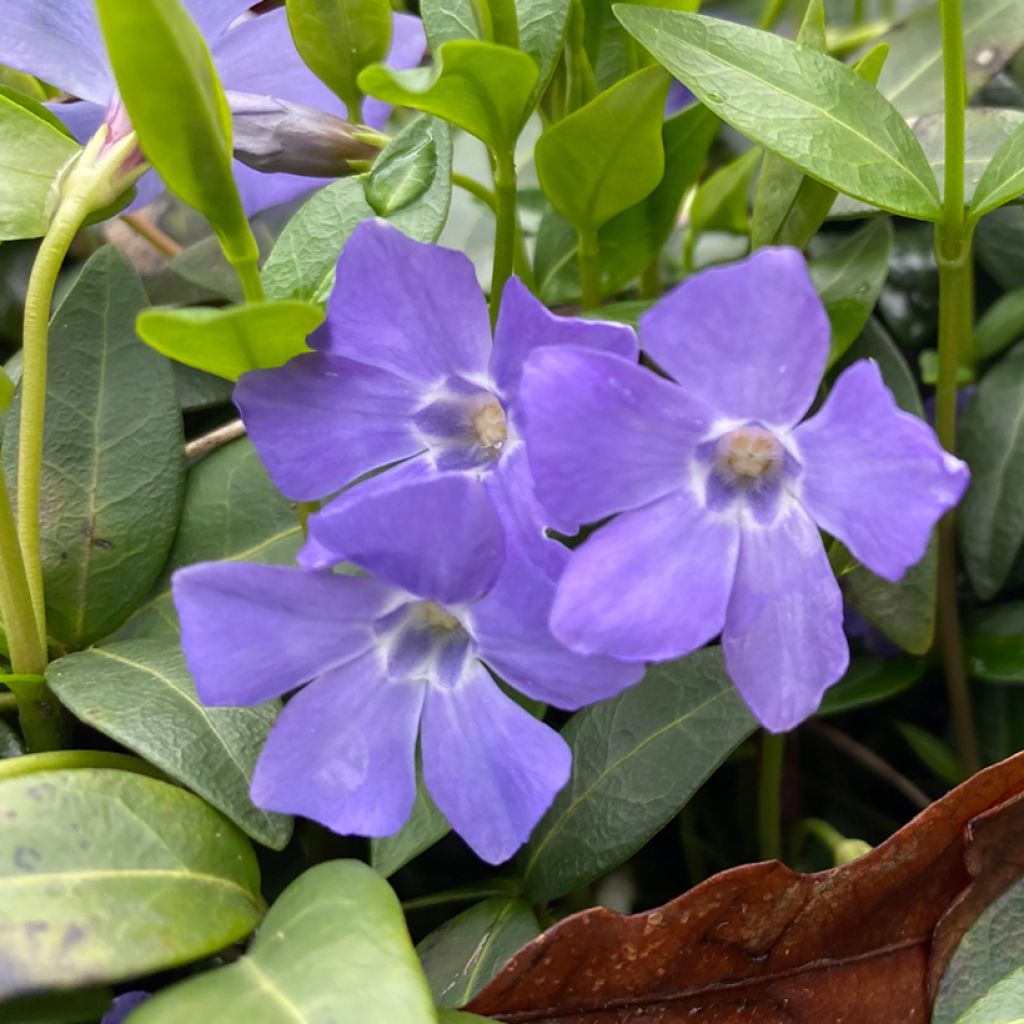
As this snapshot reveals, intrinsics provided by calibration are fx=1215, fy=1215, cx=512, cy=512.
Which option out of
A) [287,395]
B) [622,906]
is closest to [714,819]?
[622,906]

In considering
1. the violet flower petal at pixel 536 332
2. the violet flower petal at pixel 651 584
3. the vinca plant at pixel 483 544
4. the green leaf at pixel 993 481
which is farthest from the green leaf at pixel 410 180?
the green leaf at pixel 993 481

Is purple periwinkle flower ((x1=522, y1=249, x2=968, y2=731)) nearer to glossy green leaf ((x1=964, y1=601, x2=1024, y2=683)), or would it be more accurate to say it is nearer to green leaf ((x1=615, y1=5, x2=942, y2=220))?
green leaf ((x1=615, y1=5, x2=942, y2=220))

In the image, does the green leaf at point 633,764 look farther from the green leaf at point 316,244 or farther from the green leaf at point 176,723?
the green leaf at point 316,244

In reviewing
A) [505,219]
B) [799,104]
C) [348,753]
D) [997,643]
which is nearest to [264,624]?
[348,753]

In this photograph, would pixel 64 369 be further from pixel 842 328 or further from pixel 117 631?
pixel 842 328

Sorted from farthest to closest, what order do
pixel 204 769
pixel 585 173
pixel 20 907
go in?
pixel 585 173
pixel 204 769
pixel 20 907

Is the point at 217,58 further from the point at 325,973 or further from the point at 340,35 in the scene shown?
the point at 325,973

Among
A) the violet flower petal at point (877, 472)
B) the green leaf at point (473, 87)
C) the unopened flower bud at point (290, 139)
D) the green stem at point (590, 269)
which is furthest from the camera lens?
the green stem at point (590, 269)
